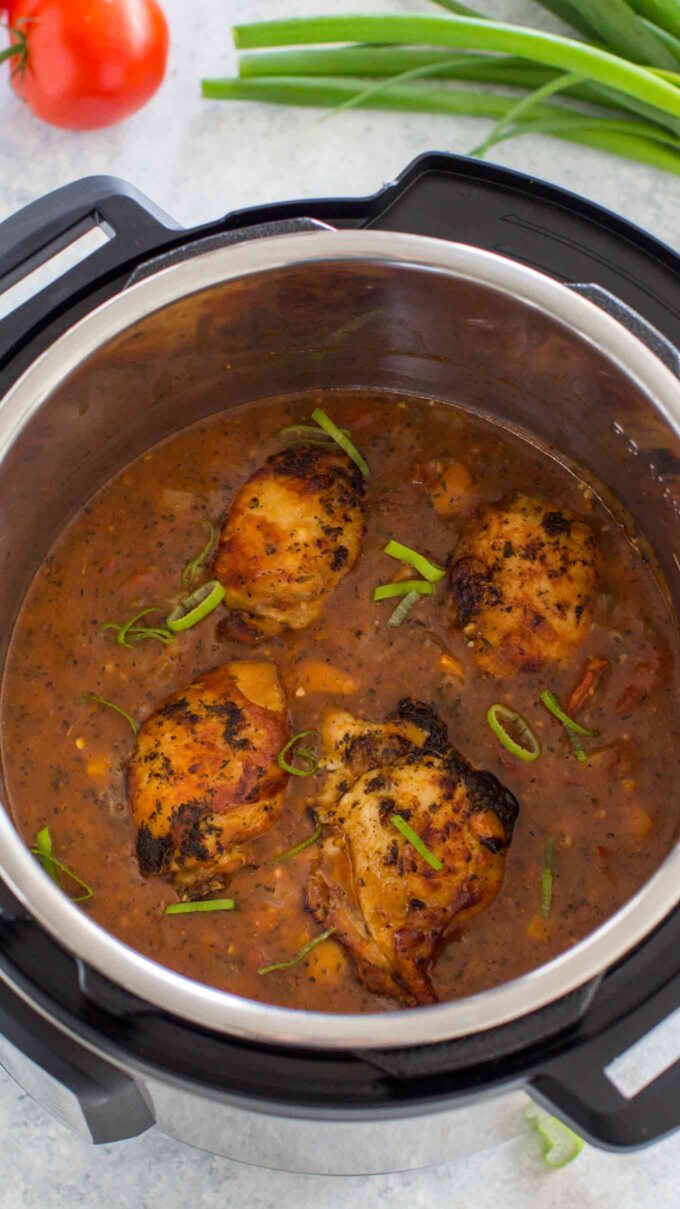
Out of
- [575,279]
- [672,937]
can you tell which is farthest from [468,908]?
[575,279]

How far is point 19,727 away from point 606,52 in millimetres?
1666

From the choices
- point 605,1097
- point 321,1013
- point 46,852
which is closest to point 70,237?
point 46,852

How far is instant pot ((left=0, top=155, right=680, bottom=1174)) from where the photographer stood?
1.73 m

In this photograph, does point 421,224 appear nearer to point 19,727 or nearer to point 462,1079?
point 19,727

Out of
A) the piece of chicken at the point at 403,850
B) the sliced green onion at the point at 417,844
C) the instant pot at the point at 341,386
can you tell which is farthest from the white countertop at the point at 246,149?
the sliced green onion at the point at 417,844

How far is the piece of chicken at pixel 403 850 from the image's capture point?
203cm

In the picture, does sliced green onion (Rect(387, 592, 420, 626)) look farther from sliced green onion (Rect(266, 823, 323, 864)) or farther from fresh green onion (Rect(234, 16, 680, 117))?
fresh green onion (Rect(234, 16, 680, 117))

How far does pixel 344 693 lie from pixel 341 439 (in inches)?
18.4

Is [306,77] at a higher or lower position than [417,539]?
higher

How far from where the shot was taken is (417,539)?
2.35 metres

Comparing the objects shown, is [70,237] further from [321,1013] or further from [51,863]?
[321,1013]

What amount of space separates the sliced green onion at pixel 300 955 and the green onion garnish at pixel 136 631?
1.81 feet

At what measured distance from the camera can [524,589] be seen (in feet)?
7.20

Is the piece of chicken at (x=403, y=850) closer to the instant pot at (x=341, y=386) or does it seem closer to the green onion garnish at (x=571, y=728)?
the green onion garnish at (x=571, y=728)
